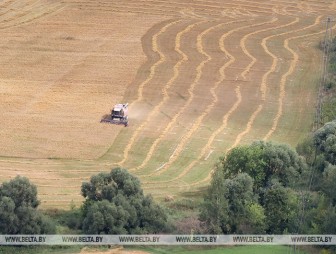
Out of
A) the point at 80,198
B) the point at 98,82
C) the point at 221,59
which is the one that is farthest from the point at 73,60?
the point at 80,198

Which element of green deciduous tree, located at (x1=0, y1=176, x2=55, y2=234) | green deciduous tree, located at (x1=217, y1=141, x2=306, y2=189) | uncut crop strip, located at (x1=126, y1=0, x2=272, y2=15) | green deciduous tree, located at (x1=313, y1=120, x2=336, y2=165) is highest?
uncut crop strip, located at (x1=126, y1=0, x2=272, y2=15)

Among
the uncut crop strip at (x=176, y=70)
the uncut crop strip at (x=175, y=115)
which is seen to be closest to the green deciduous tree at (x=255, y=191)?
the uncut crop strip at (x=175, y=115)

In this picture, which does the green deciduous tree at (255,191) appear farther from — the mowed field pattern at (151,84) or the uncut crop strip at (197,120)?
the uncut crop strip at (197,120)

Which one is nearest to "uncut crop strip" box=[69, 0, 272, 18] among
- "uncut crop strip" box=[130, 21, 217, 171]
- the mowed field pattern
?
the mowed field pattern

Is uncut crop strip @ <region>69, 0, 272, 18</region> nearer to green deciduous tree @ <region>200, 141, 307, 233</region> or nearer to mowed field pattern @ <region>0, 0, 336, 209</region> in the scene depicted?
mowed field pattern @ <region>0, 0, 336, 209</region>

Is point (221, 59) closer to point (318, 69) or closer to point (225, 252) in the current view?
point (318, 69)

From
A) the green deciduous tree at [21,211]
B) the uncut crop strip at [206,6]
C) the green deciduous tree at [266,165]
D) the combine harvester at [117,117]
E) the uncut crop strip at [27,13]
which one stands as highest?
the uncut crop strip at [206,6]
